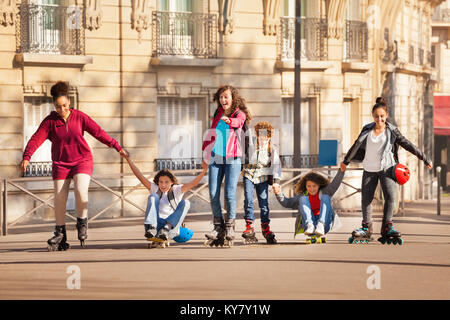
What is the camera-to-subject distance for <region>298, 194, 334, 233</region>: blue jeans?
1065 cm

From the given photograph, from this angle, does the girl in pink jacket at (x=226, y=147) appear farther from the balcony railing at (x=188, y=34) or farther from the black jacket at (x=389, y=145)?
the balcony railing at (x=188, y=34)

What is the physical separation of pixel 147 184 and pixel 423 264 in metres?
3.27

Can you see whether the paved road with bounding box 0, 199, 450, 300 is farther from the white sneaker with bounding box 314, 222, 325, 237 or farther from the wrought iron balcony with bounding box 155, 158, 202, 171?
the wrought iron balcony with bounding box 155, 158, 202, 171

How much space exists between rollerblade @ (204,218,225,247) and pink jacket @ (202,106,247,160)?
77cm

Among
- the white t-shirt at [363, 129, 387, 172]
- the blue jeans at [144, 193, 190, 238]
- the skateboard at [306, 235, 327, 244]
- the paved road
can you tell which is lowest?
the paved road

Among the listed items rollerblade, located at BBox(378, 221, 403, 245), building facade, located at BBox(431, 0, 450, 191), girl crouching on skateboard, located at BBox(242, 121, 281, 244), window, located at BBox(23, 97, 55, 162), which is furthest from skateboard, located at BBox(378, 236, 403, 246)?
building facade, located at BBox(431, 0, 450, 191)

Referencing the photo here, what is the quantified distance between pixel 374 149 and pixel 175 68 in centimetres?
1095

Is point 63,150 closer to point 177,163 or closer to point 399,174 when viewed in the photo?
point 399,174

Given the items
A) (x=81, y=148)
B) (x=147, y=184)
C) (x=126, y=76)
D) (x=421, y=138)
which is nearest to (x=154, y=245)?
(x=147, y=184)

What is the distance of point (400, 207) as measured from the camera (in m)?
16.5

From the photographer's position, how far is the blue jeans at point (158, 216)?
10.4 meters

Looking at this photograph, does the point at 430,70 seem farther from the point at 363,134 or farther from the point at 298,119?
the point at 363,134

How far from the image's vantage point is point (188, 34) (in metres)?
21.5

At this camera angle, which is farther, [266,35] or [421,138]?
[421,138]
